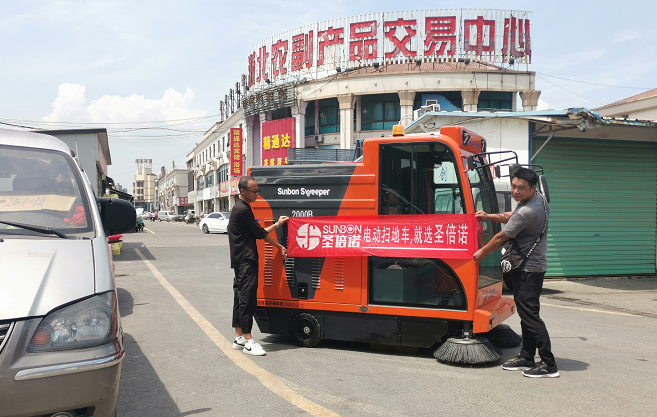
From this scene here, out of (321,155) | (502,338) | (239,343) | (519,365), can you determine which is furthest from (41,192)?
(321,155)

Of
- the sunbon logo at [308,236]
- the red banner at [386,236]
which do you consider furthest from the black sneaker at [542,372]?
the sunbon logo at [308,236]

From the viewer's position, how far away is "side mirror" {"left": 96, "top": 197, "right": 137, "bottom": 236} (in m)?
3.83

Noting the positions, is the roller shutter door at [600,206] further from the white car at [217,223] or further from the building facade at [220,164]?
the building facade at [220,164]

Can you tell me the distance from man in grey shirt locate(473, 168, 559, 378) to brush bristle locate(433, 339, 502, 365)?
7.1 inches

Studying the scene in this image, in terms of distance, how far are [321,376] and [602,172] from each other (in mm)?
10840

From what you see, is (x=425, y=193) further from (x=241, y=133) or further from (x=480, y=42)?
(x=241, y=133)

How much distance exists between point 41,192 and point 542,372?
4.45 meters

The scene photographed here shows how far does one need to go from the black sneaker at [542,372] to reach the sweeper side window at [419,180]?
5.29 ft

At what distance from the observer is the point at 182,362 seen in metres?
5.37

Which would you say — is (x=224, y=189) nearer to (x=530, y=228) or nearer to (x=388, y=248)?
(x=388, y=248)

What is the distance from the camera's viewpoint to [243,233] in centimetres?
566

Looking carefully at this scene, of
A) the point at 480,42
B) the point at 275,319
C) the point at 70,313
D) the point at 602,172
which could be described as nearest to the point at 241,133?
the point at 480,42

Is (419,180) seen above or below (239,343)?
above

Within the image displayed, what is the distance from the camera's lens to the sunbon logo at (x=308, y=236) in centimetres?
585
